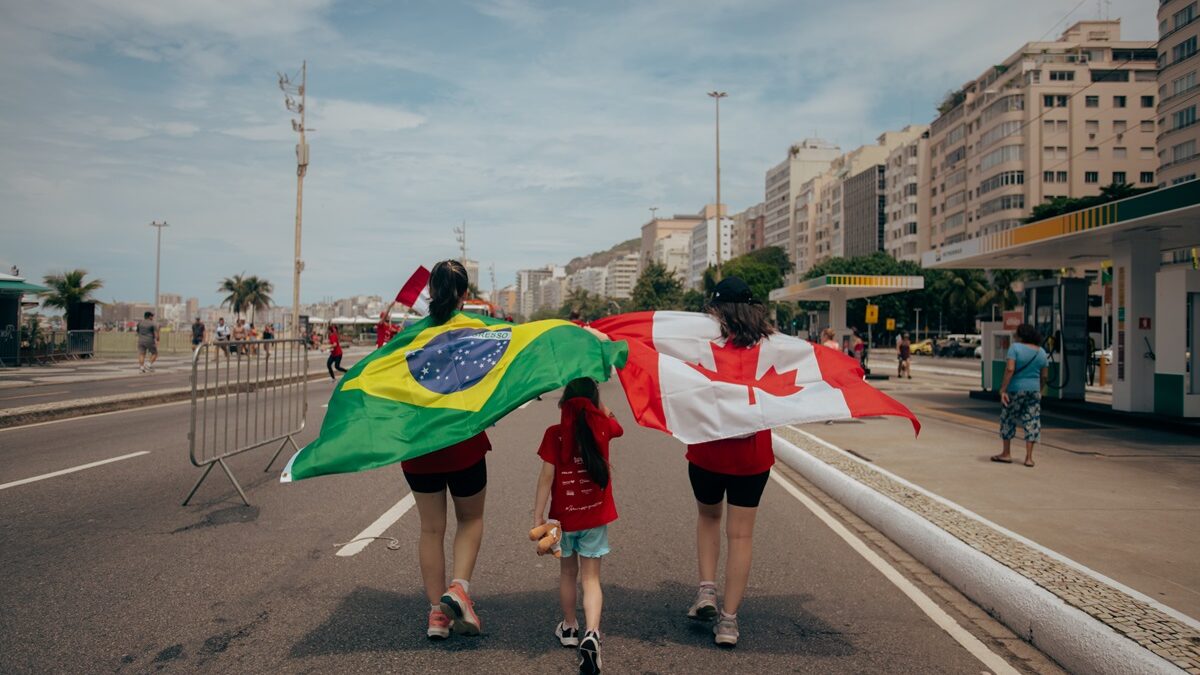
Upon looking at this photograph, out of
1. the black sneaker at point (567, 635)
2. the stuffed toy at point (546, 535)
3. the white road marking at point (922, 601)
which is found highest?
the stuffed toy at point (546, 535)

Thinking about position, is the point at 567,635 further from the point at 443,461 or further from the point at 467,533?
the point at 443,461

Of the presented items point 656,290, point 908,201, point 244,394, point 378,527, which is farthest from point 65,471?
point 908,201

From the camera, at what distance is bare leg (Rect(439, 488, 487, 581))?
4445 millimetres

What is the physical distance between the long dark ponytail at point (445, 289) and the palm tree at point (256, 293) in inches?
4577

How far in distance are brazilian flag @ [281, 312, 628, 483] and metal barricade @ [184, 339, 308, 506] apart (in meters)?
A: 3.58

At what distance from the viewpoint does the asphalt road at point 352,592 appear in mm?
4082

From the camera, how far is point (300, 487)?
8.55m

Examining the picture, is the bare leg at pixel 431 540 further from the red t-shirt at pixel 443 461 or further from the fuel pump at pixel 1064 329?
the fuel pump at pixel 1064 329

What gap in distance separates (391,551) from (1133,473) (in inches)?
346

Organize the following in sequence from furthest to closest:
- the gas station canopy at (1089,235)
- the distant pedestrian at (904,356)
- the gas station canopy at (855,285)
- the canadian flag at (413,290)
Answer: the gas station canopy at (855,285)
the distant pedestrian at (904,356)
the gas station canopy at (1089,235)
the canadian flag at (413,290)

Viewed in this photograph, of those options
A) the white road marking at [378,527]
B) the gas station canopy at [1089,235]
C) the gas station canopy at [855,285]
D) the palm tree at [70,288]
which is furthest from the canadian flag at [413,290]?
the palm tree at [70,288]

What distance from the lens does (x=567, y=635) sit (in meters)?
4.28

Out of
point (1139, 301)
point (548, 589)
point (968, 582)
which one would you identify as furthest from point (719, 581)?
point (1139, 301)

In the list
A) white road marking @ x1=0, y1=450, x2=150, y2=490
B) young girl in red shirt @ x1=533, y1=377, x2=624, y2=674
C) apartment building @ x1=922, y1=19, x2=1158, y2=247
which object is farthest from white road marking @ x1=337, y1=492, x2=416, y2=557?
apartment building @ x1=922, y1=19, x2=1158, y2=247
